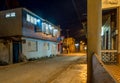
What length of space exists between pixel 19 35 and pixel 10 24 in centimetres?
253

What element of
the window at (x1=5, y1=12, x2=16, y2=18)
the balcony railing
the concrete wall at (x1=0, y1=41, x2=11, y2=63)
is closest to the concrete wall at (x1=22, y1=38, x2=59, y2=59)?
the window at (x1=5, y1=12, x2=16, y2=18)

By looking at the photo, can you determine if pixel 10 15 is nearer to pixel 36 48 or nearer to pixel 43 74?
pixel 36 48

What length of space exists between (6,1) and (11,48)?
556 inches

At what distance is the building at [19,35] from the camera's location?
26.9m

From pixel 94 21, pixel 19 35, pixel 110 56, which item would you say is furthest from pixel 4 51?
pixel 94 21

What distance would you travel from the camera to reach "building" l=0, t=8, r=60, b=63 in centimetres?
2687

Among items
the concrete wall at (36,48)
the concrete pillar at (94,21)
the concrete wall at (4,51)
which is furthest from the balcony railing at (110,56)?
the concrete wall at (36,48)

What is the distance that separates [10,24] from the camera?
32.1 m

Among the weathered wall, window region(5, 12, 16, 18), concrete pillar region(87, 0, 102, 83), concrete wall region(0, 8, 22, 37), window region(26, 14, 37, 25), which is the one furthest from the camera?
window region(26, 14, 37, 25)

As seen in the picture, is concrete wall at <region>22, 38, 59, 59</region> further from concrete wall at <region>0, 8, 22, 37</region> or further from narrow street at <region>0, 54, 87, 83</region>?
narrow street at <region>0, 54, 87, 83</region>

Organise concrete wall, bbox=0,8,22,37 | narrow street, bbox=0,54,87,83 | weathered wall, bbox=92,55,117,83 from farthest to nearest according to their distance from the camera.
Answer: concrete wall, bbox=0,8,22,37 → narrow street, bbox=0,54,87,83 → weathered wall, bbox=92,55,117,83

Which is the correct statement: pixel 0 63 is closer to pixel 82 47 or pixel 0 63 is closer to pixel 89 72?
pixel 89 72

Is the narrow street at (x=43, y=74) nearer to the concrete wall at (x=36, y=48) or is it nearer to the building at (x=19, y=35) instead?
the building at (x=19, y=35)

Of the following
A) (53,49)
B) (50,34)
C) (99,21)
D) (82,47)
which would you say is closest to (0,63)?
(99,21)
